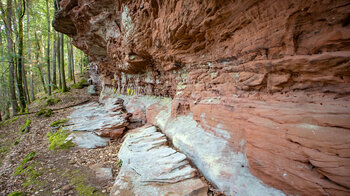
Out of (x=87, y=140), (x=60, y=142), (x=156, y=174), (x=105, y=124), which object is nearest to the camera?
(x=156, y=174)

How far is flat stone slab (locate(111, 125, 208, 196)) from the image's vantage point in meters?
3.16

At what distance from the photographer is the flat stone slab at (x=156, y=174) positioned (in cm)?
316

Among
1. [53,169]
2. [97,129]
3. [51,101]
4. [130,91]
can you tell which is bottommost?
[53,169]

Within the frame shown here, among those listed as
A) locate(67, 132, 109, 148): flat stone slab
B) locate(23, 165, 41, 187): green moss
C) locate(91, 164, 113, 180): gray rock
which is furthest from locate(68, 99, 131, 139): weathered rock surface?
locate(23, 165, 41, 187): green moss

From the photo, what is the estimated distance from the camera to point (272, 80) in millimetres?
2963

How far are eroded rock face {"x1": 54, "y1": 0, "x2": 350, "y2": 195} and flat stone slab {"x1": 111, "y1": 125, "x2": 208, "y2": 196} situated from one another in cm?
110

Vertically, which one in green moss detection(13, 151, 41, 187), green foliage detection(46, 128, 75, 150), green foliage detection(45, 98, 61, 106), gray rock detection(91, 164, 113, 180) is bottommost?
green moss detection(13, 151, 41, 187)

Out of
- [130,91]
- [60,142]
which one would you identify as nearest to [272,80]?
[60,142]

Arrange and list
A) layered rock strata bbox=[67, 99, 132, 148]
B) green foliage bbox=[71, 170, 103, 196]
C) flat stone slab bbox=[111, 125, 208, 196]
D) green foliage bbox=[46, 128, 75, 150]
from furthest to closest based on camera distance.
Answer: layered rock strata bbox=[67, 99, 132, 148] → green foliage bbox=[46, 128, 75, 150] → green foliage bbox=[71, 170, 103, 196] → flat stone slab bbox=[111, 125, 208, 196]

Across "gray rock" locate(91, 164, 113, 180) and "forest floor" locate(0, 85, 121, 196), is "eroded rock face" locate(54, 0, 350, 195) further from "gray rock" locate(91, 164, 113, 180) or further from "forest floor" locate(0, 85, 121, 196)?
"forest floor" locate(0, 85, 121, 196)

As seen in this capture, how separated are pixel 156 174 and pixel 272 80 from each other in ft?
11.7

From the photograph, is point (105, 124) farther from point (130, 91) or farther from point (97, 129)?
point (130, 91)

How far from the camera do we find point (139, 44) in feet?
23.3

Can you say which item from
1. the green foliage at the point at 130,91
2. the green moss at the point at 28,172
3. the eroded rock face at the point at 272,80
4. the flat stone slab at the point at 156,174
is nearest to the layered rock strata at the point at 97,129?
the green moss at the point at 28,172
